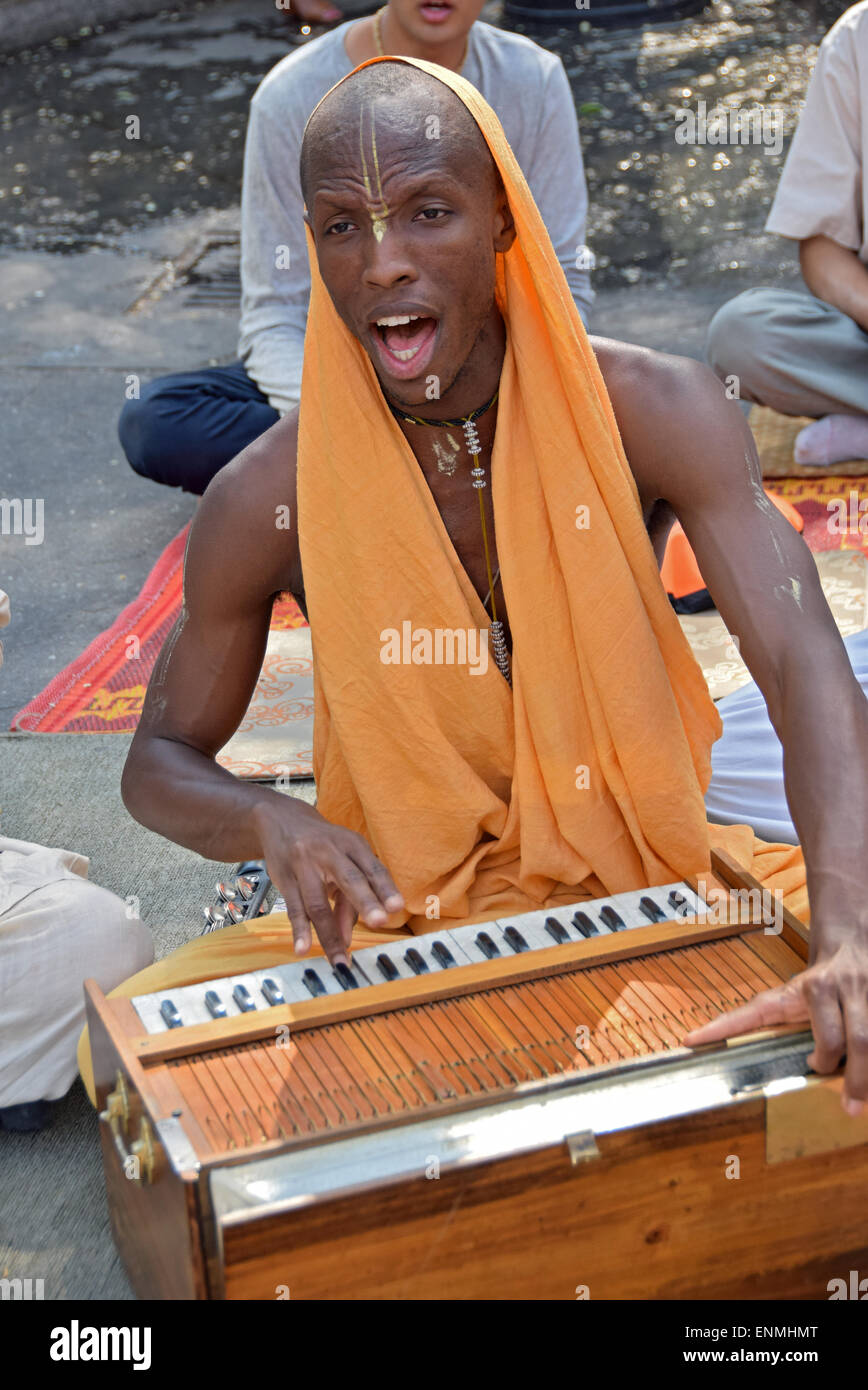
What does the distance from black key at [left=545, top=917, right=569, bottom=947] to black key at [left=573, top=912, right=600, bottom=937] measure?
0.07ft

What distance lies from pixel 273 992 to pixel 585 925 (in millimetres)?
432

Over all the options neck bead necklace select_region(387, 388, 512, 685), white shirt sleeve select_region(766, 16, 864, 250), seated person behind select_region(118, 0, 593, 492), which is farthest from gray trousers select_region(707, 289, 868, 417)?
neck bead necklace select_region(387, 388, 512, 685)

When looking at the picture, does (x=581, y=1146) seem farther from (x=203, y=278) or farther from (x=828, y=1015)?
(x=203, y=278)

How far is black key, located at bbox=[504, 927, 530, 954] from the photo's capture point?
219 cm

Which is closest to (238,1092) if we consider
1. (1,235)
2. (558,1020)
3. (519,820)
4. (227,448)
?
(558,1020)

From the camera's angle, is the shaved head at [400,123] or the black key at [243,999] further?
the shaved head at [400,123]

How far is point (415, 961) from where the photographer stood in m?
2.17

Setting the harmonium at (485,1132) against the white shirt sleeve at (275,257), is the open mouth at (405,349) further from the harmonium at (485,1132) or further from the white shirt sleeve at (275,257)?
the white shirt sleeve at (275,257)

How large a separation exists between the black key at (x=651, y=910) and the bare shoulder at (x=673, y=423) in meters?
0.62

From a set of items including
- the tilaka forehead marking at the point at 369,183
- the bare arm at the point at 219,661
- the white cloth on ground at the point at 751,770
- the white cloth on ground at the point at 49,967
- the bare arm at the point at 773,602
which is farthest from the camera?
the white cloth on ground at the point at 751,770

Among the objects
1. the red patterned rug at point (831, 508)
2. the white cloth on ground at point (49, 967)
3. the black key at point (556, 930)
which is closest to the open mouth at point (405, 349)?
the black key at point (556, 930)

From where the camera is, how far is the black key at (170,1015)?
6.71 ft

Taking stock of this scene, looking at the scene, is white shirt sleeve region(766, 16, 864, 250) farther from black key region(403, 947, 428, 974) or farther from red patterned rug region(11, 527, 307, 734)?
black key region(403, 947, 428, 974)

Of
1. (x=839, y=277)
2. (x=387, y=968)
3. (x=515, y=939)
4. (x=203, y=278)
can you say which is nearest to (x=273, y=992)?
(x=387, y=968)
